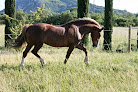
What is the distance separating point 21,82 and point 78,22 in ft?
9.66

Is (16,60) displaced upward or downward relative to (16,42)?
downward

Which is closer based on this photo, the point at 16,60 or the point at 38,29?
the point at 38,29

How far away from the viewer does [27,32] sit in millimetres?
5727

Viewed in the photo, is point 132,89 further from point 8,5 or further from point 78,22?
point 8,5

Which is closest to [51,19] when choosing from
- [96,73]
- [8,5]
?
[8,5]

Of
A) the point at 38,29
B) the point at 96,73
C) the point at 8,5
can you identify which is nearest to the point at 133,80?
the point at 96,73

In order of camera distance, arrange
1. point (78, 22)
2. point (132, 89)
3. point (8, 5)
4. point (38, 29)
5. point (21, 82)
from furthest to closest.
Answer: point (8, 5), point (78, 22), point (38, 29), point (21, 82), point (132, 89)

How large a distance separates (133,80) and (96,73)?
969 millimetres

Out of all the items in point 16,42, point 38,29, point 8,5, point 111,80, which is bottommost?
point 111,80

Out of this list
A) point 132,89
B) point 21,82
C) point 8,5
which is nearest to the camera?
point 132,89

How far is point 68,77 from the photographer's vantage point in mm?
4512

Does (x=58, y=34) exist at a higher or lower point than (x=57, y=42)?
higher

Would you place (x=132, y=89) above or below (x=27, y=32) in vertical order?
below

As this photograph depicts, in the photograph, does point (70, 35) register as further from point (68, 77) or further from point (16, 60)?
point (16, 60)
